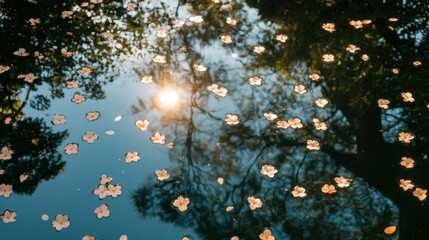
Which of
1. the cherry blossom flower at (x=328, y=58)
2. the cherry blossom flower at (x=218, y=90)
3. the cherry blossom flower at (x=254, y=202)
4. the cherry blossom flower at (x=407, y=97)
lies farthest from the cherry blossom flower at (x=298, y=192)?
the cherry blossom flower at (x=328, y=58)

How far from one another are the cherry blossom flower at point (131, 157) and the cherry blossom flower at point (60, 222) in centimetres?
123

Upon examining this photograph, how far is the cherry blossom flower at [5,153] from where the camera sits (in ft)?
16.2

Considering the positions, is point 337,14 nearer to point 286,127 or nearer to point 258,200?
point 286,127

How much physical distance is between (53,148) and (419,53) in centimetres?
745

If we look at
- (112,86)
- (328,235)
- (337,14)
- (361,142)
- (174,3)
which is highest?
(174,3)

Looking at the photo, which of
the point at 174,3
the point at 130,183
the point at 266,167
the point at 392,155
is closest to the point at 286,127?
the point at 266,167

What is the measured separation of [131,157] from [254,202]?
1.98 m

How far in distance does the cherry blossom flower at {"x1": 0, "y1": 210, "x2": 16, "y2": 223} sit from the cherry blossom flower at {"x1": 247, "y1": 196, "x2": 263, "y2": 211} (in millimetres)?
3075

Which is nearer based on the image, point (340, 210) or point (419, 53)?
point (340, 210)

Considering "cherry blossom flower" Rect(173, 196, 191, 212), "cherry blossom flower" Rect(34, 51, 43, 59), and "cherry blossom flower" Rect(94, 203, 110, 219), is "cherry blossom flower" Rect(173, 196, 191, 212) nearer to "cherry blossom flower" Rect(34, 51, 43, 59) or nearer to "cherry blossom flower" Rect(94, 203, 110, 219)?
"cherry blossom flower" Rect(94, 203, 110, 219)

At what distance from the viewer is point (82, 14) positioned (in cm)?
820

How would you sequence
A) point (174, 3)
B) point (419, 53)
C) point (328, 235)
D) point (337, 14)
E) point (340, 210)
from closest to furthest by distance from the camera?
point (328, 235) < point (340, 210) < point (419, 53) < point (337, 14) < point (174, 3)

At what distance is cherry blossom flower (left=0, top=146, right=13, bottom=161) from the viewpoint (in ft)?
16.2

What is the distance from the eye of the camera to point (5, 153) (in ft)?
16.4
